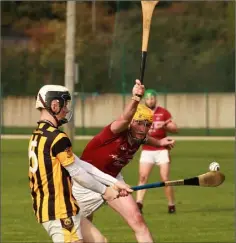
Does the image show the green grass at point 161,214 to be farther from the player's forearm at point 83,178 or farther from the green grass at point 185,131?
the green grass at point 185,131

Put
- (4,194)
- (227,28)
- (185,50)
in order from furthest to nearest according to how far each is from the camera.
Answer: (227,28) → (185,50) → (4,194)

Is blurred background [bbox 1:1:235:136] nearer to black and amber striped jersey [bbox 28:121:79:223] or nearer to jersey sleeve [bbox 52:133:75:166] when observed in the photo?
black and amber striped jersey [bbox 28:121:79:223]

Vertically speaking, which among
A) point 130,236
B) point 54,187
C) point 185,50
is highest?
point 185,50

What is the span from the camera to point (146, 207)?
18641mm

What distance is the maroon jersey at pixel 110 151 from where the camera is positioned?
11.1 m

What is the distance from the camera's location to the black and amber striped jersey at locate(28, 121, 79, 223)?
28.5ft

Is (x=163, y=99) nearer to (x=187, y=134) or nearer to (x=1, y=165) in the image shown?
(x=187, y=134)

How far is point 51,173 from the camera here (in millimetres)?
8711

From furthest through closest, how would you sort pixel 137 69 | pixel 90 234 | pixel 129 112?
pixel 137 69 → pixel 129 112 → pixel 90 234

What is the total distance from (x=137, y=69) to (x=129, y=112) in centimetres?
3711

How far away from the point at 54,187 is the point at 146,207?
32.8 feet

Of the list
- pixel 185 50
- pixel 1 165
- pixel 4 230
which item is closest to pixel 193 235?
pixel 4 230

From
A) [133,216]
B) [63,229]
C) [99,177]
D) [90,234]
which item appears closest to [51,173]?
[63,229]

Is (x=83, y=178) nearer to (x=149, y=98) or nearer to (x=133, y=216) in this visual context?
(x=133, y=216)
